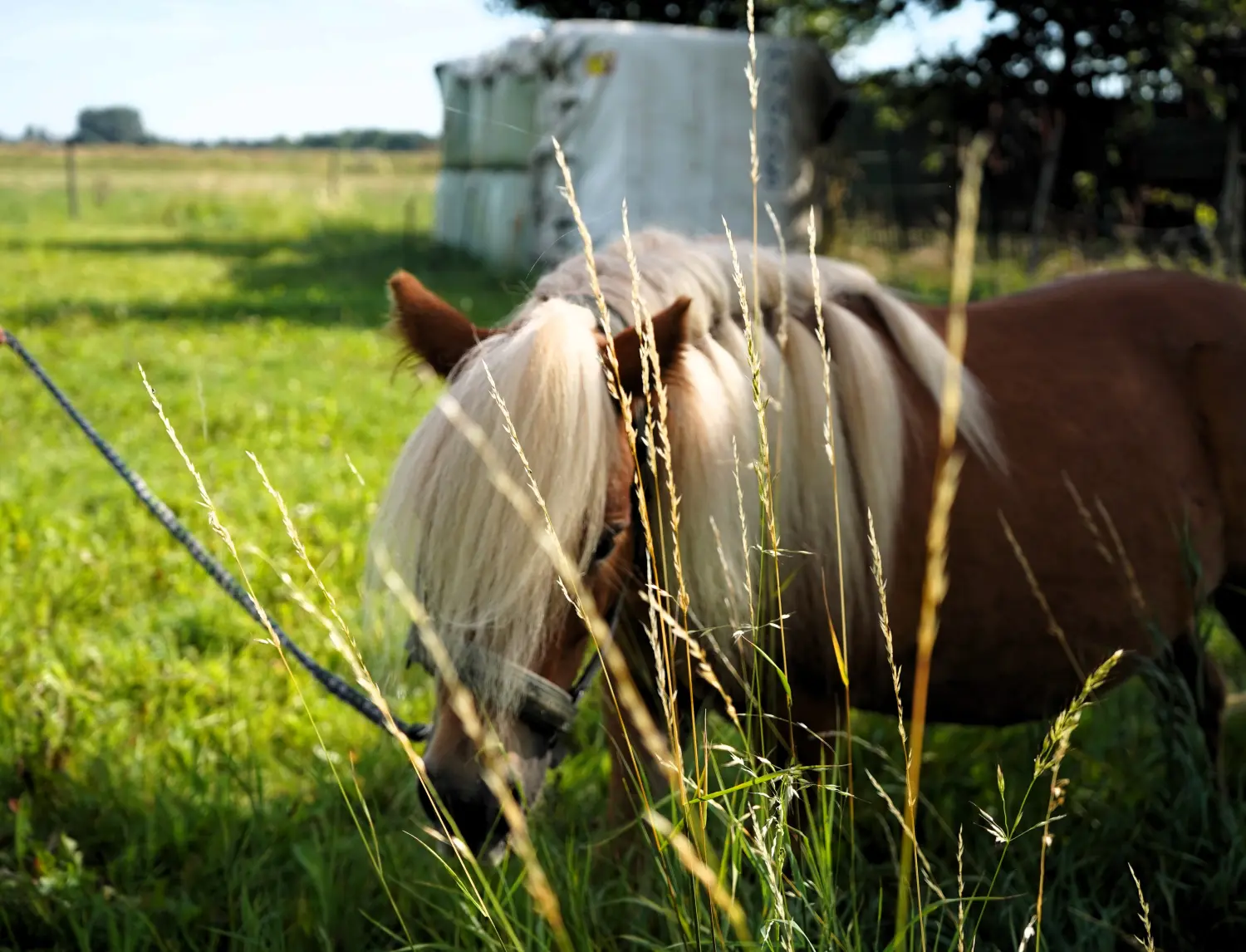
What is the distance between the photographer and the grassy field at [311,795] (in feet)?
5.81

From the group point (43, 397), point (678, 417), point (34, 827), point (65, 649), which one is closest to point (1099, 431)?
point (678, 417)

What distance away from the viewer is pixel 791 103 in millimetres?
12094

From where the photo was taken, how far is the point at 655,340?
1614mm

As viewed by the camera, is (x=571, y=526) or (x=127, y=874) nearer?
(x=571, y=526)

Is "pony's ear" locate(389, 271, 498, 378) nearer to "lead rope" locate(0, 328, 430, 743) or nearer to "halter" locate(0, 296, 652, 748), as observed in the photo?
"halter" locate(0, 296, 652, 748)

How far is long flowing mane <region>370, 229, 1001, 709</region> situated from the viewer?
1.52 meters

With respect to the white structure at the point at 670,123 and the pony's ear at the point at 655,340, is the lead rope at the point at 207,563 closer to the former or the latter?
the pony's ear at the point at 655,340

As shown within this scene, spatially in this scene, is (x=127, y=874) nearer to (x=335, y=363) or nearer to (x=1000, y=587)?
(x=1000, y=587)

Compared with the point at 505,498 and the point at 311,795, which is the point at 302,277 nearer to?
the point at 311,795

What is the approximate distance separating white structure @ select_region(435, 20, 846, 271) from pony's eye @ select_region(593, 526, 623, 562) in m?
8.94

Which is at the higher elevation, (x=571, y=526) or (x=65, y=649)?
(x=571, y=526)

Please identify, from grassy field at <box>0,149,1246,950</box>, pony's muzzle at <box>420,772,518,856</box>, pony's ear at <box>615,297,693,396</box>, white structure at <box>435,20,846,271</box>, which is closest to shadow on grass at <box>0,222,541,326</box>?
white structure at <box>435,20,846,271</box>

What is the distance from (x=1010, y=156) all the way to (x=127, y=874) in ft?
37.0

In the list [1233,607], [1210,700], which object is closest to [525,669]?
[1210,700]
